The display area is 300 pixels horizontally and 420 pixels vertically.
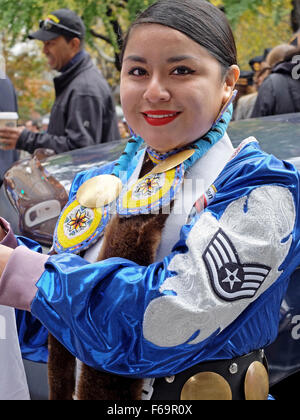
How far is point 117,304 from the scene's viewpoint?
48.6 inches

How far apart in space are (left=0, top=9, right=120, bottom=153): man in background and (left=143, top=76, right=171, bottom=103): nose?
8.59 feet

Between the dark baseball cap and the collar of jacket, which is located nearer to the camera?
the collar of jacket

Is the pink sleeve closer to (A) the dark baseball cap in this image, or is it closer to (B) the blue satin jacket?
(B) the blue satin jacket

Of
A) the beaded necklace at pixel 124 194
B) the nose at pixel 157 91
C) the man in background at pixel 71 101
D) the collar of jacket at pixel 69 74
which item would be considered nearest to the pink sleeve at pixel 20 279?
the beaded necklace at pixel 124 194

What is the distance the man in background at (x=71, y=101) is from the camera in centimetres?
404

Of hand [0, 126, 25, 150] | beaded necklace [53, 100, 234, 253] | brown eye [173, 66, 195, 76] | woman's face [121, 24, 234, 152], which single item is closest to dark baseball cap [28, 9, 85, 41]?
hand [0, 126, 25, 150]

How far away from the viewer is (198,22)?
1.34m

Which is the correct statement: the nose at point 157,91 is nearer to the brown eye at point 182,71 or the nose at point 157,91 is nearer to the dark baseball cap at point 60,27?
the brown eye at point 182,71

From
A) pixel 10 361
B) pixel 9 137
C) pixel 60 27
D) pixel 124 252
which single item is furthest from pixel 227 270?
pixel 60 27

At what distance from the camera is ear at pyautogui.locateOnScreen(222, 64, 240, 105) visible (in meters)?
1.44

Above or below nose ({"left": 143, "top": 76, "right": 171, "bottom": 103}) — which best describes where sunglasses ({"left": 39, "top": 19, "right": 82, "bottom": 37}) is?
below

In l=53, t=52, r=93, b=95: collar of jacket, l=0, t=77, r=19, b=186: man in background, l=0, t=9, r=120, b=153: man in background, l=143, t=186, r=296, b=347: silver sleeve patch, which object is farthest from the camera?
l=53, t=52, r=93, b=95: collar of jacket

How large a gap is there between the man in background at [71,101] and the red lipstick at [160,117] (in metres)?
2.57

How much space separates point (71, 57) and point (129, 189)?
3061 mm
